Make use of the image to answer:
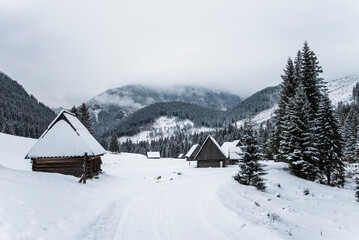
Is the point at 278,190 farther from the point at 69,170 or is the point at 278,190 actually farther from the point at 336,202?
the point at 69,170

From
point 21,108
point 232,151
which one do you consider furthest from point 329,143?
point 21,108

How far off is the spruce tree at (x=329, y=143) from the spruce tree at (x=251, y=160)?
11.8 m

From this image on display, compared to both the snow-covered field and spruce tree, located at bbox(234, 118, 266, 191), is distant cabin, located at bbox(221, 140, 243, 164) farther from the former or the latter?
the snow-covered field

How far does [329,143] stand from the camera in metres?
26.0

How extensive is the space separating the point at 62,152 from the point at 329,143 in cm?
3062

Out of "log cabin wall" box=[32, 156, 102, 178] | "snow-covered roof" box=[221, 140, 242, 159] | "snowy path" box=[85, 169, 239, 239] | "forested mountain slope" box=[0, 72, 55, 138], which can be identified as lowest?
"snowy path" box=[85, 169, 239, 239]

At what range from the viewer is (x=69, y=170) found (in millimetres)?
21469

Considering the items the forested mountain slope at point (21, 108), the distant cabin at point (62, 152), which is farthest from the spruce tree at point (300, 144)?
the forested mountain slope at point (21, 108)

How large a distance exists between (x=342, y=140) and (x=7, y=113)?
177 meters

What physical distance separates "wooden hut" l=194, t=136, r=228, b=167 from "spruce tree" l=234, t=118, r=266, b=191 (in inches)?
961

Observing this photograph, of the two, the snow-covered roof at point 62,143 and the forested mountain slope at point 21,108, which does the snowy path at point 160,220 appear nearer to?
the snow-covered roof at point 62,143

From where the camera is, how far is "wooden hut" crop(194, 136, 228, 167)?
4444cm

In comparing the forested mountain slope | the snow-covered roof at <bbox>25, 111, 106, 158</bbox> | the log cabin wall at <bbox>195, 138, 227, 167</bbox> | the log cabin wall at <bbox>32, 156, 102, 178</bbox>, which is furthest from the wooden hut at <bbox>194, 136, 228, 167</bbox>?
the forested mountain slope

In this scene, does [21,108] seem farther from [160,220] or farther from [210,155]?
[160,220]
